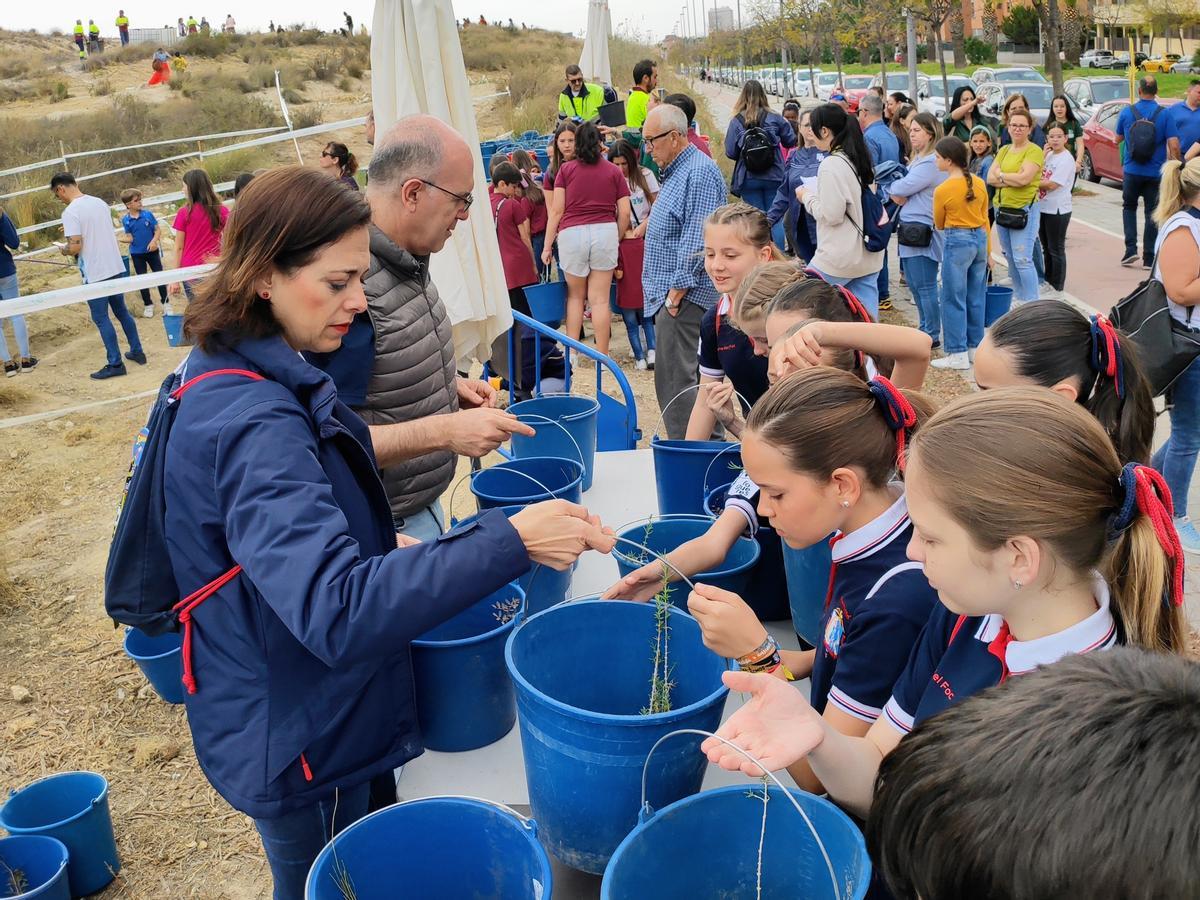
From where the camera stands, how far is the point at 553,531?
1619mm

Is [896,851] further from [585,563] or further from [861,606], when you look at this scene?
[585,563]

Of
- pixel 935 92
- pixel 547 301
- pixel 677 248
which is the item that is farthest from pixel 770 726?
pixel 935 92

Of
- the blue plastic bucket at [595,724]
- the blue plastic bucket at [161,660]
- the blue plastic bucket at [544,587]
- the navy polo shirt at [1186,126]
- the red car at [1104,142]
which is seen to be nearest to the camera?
the blue plastic bucket at [595,724]

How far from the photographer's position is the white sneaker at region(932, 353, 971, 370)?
24.7ft

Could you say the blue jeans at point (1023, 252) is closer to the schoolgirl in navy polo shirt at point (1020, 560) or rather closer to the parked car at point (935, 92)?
the schoolgirl in navy polo shirt at point (1020, 560)

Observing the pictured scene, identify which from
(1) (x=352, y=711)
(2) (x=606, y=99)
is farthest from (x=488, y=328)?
(2) (x=606, y=99)

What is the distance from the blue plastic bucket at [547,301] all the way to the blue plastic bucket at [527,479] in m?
4.38

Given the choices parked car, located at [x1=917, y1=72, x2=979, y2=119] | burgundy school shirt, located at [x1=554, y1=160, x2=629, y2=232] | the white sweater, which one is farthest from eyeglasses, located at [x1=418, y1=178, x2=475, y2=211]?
parked car, located at [x1=917, y1=72, x2=979, y2=119]

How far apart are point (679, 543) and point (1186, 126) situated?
397 inches

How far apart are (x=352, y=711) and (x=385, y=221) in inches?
61.1

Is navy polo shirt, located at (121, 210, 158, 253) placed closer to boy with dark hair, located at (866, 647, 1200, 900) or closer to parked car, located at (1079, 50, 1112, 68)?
boy with dark hair, located at (866, 647, 1200, 900)

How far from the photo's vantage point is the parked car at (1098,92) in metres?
17.5

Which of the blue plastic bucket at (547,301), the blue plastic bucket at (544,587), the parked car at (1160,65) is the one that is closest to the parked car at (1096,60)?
the parked car at (1160,65)

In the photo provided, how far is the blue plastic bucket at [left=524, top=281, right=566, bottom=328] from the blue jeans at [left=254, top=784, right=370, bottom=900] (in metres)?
5.62
